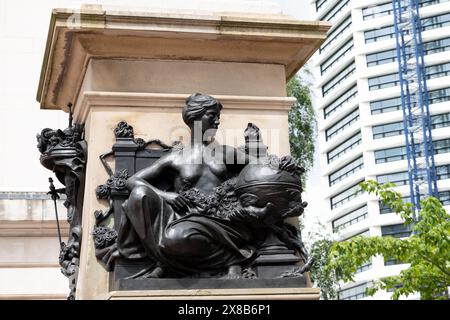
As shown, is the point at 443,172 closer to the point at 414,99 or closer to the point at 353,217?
the point at 414,99

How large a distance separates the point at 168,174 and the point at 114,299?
864 millimetres

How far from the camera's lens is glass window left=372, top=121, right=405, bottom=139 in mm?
67688

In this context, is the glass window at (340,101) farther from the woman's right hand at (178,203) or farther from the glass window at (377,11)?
the woman's right hand at (178,203)

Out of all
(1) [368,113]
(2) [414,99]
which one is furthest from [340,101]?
(2) [414,99]

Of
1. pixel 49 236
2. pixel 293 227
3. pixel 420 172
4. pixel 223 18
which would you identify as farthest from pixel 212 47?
pixel 420 172

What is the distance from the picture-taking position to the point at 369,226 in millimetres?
67375

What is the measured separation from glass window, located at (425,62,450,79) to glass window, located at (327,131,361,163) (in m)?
9.31

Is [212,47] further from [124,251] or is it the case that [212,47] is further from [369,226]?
[369,226]

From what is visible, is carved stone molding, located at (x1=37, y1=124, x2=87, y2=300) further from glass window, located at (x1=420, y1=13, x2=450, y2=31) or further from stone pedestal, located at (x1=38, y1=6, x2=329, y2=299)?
glass window, located at (x1=420, y1=13, x2=450, y2=31)

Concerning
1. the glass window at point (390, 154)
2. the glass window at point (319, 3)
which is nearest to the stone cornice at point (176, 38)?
the glass window at point (390, 154)

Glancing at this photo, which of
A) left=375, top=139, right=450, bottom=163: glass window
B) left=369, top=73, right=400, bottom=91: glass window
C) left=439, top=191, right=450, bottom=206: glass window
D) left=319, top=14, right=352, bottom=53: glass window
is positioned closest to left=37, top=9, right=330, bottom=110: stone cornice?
left=439, top=191, right=450, bottom=206: glass window

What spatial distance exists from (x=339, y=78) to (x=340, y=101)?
7.76 feet

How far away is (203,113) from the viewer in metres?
4.91

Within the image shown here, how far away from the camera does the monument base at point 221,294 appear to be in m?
4.43
